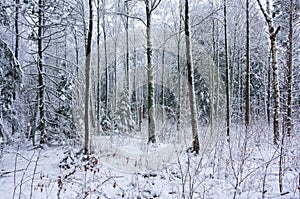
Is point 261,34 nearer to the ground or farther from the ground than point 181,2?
nearer to the ground

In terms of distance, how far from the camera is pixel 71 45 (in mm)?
21547

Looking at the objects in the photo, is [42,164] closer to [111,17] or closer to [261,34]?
[111,17]

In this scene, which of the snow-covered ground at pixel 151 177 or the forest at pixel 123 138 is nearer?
the snow-covered ground at pixel 151 177

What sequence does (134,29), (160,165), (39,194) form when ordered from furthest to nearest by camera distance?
1. (134,29)
2. (160,165)
3. (39,194)

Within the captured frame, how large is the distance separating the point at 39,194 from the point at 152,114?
566 centimetres

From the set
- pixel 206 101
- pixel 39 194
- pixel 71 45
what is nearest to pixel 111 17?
pixel 71 45

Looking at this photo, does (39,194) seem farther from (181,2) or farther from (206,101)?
(206,101)

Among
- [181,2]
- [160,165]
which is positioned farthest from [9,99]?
[181,2]

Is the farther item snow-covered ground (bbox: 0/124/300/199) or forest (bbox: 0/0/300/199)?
forest (bbox: 0/0/300/199)

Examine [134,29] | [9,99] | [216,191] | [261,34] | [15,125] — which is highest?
[134,29]

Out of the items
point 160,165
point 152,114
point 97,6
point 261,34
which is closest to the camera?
point 160,165

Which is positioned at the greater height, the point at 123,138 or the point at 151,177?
the point at 123,138

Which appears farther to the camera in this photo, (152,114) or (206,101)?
(206,101)

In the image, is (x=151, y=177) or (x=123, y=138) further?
(x=123, y=138)
